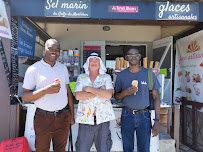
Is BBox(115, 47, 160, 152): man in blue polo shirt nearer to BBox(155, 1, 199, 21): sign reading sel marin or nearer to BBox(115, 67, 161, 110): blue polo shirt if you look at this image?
BBox(115, 67, 161, 110): blue polo shirt

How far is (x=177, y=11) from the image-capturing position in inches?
128

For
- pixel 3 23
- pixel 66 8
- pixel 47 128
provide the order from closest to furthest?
1. pixel 47 128
2. pixel 3 23
3. pixel 66 8

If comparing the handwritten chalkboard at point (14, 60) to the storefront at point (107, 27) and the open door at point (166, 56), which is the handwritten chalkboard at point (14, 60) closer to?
the storefront at point (107, 27)

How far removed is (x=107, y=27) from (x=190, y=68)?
11.9 feet

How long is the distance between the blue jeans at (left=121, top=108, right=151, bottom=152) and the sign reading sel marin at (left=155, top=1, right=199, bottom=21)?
2042mm

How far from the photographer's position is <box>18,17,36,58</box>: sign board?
341 centimetres

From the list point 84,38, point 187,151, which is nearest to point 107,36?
point 84,38

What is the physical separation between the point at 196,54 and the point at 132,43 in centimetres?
300

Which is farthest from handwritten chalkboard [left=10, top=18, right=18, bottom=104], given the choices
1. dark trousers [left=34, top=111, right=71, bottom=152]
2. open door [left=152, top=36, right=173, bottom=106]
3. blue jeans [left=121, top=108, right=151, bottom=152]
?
open door [left=152, top=36, right=173, bottom=106]

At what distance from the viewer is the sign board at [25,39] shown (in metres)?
3.41

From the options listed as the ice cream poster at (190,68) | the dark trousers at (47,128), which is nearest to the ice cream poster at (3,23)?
the dark trousers at (47,128)

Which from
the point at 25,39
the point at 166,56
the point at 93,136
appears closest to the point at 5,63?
the point at 25,39

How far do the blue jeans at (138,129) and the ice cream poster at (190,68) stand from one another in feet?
8.46

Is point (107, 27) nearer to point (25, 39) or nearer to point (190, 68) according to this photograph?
point (190, 68)
